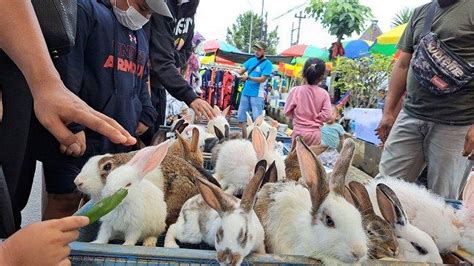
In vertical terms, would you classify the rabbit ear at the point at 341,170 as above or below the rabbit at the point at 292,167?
above

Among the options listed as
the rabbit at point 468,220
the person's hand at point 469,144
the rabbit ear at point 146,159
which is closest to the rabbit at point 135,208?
the rabbit ear at point 146,159

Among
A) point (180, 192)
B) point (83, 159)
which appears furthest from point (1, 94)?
point (180, 192)

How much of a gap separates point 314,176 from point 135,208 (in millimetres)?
493

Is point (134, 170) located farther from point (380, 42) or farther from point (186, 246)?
point (380, 42)

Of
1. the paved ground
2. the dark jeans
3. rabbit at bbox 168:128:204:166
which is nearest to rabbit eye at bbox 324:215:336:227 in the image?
rabbit at bbox 168:128:204:166

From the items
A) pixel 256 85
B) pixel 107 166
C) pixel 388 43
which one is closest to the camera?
pixel 107 166

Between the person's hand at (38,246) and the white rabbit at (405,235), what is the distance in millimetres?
870

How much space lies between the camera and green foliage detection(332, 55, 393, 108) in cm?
757

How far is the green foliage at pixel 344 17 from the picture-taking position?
36.3 feet

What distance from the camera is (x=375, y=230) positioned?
1118 millimetres

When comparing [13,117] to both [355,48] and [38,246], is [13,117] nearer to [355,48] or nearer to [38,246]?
[38,246]

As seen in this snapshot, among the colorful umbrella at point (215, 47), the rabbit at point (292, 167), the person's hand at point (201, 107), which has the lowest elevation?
the rabbit at point (292, 167)

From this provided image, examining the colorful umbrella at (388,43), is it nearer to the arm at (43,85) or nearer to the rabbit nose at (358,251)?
the rabbit nose at (358,251)

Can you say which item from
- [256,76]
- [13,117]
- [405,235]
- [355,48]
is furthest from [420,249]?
[355,48]
